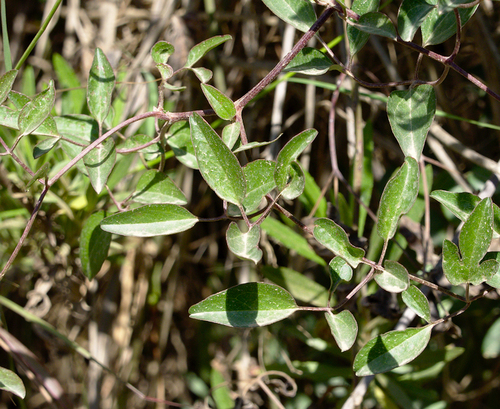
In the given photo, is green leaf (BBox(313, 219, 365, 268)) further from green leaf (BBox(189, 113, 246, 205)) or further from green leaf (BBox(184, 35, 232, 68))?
green leaf (BBox(184, 35, 232, 68))

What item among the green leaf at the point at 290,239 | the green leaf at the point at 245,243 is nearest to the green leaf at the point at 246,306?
the green leaf at the point at 245,243

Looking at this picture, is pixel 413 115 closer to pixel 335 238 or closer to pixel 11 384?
pixel 335 238

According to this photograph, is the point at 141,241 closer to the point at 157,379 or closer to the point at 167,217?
the point at 157,379

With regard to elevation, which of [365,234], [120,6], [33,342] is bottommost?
[33,342]

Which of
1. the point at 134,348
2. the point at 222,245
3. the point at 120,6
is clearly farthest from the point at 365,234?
the point at 120,6

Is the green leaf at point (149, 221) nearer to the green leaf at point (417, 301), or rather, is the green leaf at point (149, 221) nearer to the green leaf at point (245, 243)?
the green leaf at point (245, 243)
